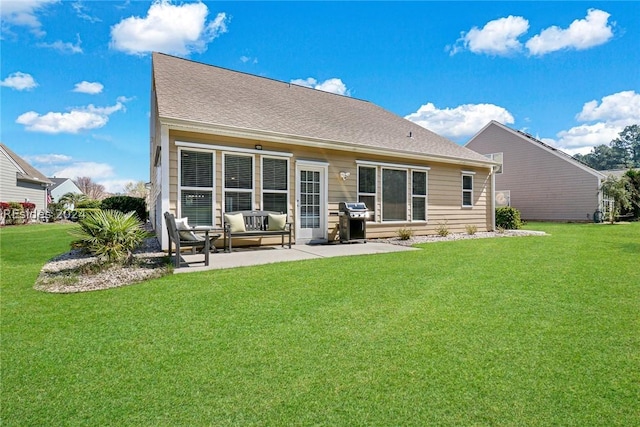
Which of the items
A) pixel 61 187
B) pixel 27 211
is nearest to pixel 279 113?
pixel 27 211

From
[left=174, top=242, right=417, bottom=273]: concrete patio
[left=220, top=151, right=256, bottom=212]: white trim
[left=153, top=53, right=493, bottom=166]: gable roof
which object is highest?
[left=153, top=53, right=493, bottom=166]: gable roof

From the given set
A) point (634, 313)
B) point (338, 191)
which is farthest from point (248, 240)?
point (634, 313)

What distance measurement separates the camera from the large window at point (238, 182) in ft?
25.2

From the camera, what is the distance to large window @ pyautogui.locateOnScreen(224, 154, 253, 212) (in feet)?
25.2

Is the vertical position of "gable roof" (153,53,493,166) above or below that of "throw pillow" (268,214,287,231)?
above

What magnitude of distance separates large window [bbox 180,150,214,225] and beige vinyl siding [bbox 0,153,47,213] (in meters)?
20.8

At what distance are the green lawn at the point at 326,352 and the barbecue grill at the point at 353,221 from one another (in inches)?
170

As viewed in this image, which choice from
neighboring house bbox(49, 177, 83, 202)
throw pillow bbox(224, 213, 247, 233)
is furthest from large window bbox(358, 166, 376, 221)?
neighboring house bbox(49, 177, 83, 202)

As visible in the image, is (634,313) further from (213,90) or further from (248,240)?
(213,90)

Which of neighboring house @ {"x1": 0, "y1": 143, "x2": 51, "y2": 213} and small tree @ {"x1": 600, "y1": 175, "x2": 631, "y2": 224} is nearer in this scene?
small tree @ {"x1": 600, "y1": 175, "x2": 631, "y2": 224}

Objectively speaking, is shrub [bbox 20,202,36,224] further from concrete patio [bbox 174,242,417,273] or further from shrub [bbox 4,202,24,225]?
concrete patio [bbox 174,242,417,273]

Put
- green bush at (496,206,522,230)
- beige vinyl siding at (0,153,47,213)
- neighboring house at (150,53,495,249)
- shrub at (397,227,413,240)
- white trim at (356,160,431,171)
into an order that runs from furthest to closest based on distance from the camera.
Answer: beige vinyl siding at (0,153,47,213) < green bush at (496,206,522,230) < shrub at (397,227,413,240) < white trim at (356,160,431,171) < neighboring house at (150,53,495,249)

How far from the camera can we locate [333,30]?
41.4ft

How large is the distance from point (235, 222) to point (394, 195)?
17.6 ft
